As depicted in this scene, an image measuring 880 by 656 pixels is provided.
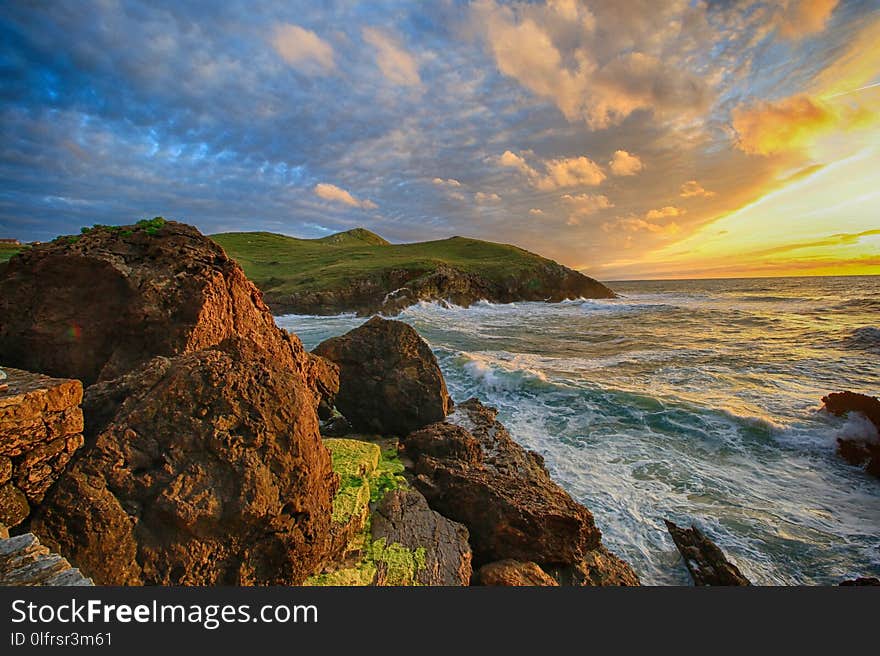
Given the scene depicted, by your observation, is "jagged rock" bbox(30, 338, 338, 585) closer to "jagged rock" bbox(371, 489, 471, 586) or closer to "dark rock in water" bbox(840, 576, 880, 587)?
"jagged rock" bbox(371, 489, 471, 586)

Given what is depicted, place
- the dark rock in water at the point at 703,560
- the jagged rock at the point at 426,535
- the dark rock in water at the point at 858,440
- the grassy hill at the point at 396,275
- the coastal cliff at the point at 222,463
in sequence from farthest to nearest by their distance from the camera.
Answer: the grassy hill at the point at 396,275, the dark rock in water at the point at 858,440, the dark rock in water at the point at 703,560, the jagged rock at the point at 426,535, the coastal cliff at the point at 222,463

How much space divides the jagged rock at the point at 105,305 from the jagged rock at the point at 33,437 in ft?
9.33

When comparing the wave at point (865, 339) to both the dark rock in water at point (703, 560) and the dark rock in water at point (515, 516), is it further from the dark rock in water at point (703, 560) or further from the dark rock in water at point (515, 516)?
the dark rock in water at point (515, 516)

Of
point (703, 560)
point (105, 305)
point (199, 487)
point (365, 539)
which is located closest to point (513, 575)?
point (365, 539)

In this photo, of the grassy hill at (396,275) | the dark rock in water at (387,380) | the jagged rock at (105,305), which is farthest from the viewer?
the grassy hill at (396,275)

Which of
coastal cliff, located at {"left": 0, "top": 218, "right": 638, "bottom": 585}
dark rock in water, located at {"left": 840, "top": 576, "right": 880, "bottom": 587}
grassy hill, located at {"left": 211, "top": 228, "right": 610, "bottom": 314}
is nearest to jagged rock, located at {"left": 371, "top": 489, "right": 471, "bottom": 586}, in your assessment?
coastal cliff, located at {"left": 0, "top": 218, "right": 638, "bottom": 585}

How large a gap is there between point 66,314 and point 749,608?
9.07m

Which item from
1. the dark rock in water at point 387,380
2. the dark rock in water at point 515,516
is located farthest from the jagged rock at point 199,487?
the dark rock in water at point 387,380

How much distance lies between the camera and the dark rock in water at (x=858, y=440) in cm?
828

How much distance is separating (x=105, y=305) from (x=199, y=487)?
4661 mm

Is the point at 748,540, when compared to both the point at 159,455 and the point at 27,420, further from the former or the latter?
the point at 27,420

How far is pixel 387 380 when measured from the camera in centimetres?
905

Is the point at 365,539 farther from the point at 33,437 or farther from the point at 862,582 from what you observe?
the point at 862,582

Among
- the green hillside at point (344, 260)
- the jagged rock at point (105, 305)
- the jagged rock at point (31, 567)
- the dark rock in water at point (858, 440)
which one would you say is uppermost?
the green hillside at point (344, 260)
